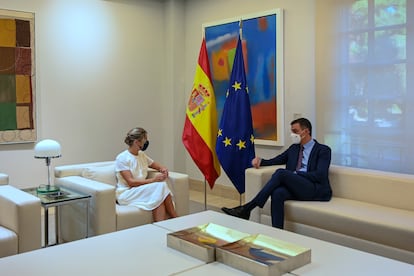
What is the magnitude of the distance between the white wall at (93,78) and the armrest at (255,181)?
7.93 ft

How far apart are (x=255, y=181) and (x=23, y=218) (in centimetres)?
202

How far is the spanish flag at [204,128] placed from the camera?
4.70 meters

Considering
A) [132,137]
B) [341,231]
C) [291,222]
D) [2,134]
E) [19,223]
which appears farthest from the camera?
[2,134]

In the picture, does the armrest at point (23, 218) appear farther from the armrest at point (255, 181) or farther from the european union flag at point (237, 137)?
the european union flag at point (237, 137)

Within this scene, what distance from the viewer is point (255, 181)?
409 centimetres

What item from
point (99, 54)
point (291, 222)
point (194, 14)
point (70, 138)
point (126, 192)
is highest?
point (194, 14)

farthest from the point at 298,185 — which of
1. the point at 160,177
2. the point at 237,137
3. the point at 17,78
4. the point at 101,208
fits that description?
the point at 17,78

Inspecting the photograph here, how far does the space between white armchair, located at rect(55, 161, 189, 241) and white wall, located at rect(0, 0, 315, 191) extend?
1.38 m

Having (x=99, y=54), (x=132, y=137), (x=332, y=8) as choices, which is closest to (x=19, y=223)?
(x=132, y=137)

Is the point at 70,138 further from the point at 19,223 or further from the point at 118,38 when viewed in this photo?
the point at 19,223

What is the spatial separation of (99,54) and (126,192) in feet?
8.11

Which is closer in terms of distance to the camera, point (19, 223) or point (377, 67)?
point (19, 223)

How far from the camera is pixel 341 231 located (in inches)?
134

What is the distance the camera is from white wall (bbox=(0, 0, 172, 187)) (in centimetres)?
517
